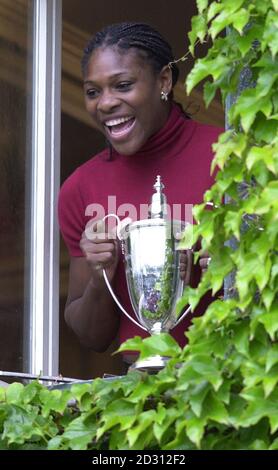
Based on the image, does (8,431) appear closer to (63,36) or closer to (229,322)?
(229,322)

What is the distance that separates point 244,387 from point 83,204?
1712mm

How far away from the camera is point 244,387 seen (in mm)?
2012

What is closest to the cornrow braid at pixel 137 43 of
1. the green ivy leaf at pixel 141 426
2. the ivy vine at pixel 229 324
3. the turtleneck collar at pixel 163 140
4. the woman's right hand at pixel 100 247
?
the turtleneck collar at pixel 163 140

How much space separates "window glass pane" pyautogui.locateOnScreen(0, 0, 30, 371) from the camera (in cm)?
388

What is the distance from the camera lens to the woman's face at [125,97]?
3492 mm

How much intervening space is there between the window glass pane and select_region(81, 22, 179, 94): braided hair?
433 mm

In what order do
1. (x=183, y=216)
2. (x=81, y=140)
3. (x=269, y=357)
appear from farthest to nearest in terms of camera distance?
(x=81, y=140) → (x=183, y=216) → (x=269, y=357)

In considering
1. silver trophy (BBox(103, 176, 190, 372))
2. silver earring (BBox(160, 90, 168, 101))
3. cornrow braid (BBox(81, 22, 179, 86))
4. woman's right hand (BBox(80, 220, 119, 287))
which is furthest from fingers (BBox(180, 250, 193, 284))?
cornrow braid (BBox(81, 22, 179, 86))

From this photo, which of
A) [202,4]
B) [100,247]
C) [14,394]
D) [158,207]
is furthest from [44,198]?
[202,4]

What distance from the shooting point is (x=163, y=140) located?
355cm

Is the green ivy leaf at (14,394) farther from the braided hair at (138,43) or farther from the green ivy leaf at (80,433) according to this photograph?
the braided hair at (138,43)

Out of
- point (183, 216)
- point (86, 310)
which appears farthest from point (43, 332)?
point (183, 216)

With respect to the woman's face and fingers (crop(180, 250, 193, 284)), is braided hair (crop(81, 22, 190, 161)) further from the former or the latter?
fingers (crop(180, 250, 193, 284))

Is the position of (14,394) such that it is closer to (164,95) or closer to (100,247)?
(100,247)
